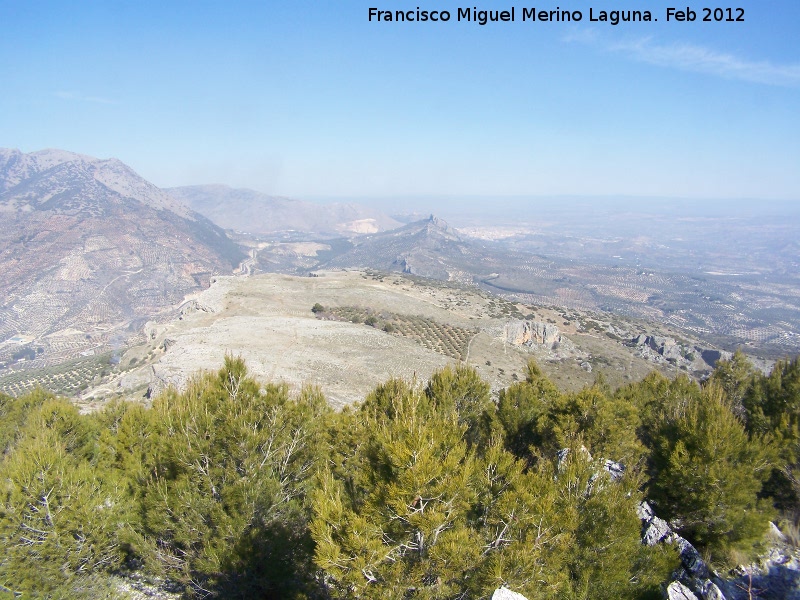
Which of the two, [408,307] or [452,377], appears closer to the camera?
[452,377]

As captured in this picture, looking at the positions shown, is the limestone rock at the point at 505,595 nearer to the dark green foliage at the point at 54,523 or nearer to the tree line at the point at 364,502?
the tree line at the point at 364,502

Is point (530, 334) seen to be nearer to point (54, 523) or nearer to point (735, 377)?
point (735, 377)

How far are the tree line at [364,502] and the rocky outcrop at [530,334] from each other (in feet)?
133

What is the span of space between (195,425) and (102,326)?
14967 centimetres

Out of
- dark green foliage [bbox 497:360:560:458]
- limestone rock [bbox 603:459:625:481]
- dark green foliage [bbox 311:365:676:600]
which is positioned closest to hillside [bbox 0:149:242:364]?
dark green foliage [bbox 497:360:560:458]

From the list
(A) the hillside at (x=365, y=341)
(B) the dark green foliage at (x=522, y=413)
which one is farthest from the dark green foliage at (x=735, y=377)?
(A) the hillside at (x=365, y=341)

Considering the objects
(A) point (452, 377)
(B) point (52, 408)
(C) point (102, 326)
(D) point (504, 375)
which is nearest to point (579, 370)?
(D) point (504, 375)

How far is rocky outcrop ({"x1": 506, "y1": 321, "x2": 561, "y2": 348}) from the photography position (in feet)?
183

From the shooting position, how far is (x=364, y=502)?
291 inches

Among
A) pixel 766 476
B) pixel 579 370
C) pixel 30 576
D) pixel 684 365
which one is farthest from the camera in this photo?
pixel 684 365

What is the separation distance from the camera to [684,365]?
2285 inches

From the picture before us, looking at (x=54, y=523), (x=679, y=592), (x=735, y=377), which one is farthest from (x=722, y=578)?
(x=735, y=377)

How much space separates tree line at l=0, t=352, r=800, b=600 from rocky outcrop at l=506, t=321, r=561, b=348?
4066cm

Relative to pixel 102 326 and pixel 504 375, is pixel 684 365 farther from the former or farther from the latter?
pixel 102 326
